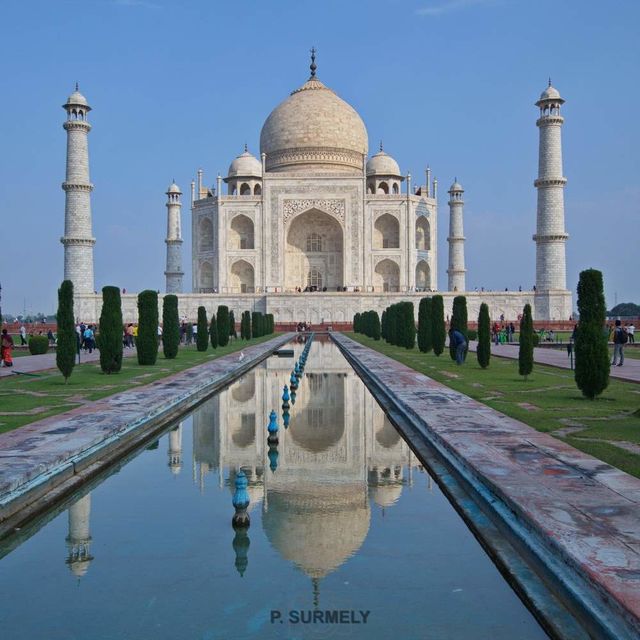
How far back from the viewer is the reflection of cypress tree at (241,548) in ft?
9.89

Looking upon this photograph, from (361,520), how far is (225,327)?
16.0m

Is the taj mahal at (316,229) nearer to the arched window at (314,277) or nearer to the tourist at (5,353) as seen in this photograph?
→ the arched window at (314,277)

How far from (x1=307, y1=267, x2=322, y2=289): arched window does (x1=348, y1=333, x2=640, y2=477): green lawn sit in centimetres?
2317

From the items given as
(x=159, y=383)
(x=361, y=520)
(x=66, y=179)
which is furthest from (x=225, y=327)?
(x=361, y=520)

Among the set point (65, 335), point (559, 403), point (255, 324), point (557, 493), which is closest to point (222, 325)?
point (255, 324)

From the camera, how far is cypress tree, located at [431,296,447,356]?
14492 millimetres

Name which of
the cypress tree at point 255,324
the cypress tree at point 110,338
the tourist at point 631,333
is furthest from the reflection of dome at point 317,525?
the cypress tree at point 255,324

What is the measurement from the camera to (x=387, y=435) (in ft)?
19.6

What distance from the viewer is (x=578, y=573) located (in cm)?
255

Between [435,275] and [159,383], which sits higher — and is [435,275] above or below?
above

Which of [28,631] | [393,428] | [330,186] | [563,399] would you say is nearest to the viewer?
[28,631]

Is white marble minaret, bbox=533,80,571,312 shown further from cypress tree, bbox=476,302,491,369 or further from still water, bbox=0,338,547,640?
still water, bbox=0,338,547,640

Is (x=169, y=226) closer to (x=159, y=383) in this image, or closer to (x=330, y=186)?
(x=330, y=186)

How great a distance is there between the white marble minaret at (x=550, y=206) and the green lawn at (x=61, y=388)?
63.2ft
